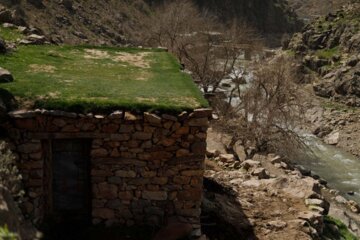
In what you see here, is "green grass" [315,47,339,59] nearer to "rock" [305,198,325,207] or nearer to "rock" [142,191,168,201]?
"rock" [305,198,325,207]

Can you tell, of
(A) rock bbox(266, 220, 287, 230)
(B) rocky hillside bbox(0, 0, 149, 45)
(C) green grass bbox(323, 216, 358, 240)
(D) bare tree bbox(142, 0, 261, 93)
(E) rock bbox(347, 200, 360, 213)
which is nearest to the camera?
(A) rock bbox(266, 220, 287, 230)

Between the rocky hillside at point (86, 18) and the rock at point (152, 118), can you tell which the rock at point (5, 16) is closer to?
the rocky hillside at point (86, 18)

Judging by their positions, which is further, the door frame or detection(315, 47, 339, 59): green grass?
detection(315, 47, 339, 59): green grass

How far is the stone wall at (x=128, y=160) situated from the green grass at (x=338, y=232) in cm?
468

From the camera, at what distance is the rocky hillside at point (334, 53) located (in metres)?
40.8

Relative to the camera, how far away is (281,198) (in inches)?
487

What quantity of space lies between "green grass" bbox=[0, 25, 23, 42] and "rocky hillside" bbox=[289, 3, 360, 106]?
29.6 m

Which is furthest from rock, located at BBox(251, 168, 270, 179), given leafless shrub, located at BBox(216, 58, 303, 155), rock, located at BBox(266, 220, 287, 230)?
leafless shrub, located at BBox(216, 58, 303, 155)

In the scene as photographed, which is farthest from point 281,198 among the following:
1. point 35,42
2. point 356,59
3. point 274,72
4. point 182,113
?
point 356,59

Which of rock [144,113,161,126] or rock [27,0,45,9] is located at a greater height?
rock [27,0,45,9]

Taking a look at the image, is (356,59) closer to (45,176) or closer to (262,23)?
(45,176)

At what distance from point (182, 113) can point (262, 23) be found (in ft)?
290

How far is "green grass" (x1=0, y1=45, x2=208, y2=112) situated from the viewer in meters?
8.59

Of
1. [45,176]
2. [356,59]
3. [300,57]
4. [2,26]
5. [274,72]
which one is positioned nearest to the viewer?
[45,176]
